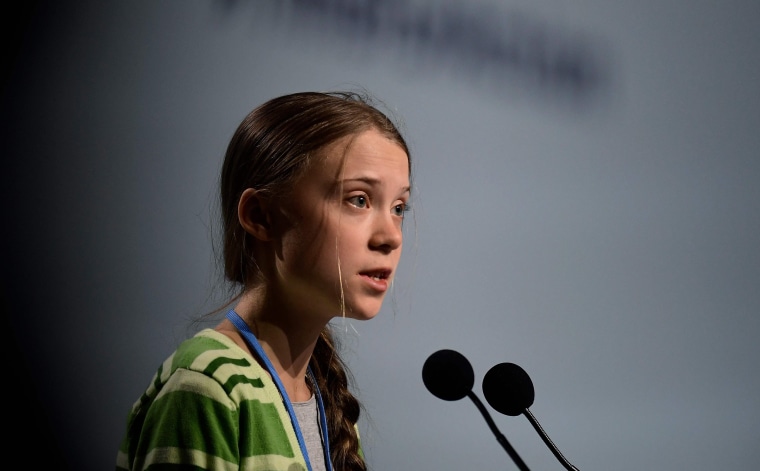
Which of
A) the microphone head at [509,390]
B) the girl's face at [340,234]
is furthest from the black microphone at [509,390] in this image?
the girl's face at [340,234]

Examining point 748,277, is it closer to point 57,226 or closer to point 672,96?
point 672,96

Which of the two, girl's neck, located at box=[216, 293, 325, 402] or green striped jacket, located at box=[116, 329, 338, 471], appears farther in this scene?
girl's neck, located at box=[216, 293, 325, 402]

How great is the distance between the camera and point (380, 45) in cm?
136

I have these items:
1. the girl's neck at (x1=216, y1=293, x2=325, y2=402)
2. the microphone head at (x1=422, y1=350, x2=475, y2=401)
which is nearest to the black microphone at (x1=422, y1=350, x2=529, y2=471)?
the microphone head at (x1=422, y1=350, x2=475, y2=401)

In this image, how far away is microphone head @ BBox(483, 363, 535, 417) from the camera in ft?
2.52

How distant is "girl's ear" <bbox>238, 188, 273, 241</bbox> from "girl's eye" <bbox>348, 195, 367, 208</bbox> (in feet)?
0.30

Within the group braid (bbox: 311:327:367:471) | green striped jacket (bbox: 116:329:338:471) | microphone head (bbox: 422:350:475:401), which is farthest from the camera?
braid (bbox: 311:327:367:471)

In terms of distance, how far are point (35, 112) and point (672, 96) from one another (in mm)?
1304

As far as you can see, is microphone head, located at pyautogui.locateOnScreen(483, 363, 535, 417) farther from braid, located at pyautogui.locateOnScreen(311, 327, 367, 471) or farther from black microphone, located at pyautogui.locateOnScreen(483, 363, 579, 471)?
braid, located at pyautogui.locateOnScreen(311, 327, 367, 471)

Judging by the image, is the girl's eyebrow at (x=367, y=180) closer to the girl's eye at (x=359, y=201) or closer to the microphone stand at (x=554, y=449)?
the girl's eye at (x=359, y=201)

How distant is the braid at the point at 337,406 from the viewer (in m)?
0.91

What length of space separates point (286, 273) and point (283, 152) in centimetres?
13

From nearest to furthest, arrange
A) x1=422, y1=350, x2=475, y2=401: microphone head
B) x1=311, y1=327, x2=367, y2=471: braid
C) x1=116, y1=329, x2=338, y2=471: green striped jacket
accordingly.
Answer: x1=116, y1=329, x2=338, y2=471: green striped jacket
x1=422, y1=350, x2=475, y2=401: microphone head
x1=311, y1=327, x2=367, y2=471: braid

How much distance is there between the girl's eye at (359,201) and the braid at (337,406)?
24cm
